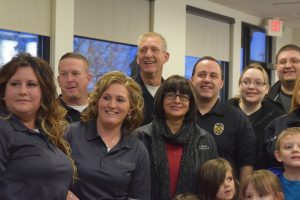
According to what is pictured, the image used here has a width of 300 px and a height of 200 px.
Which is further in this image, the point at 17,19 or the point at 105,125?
the point at 17,19

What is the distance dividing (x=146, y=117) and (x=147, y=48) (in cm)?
52

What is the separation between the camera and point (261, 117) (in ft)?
9.94

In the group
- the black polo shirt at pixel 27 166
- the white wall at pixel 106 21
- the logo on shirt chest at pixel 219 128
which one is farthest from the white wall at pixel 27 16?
the black polo shirt at pixel 27 166

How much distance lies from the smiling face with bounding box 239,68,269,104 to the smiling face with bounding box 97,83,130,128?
1.08 metres

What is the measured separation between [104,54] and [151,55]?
2.67 m

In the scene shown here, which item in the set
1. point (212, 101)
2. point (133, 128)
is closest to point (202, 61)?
point (212, 101)

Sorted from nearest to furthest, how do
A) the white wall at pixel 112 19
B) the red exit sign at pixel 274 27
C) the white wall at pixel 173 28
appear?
1. the white wall at pixel 112 19
2. the white wall at pixel 173 28
3. the red exit sign at pixel 274 27

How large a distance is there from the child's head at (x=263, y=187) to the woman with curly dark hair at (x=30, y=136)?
102 centimetres

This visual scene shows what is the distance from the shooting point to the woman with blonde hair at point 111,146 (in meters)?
2.11

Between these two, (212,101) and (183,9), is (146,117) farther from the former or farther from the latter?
(183,9)

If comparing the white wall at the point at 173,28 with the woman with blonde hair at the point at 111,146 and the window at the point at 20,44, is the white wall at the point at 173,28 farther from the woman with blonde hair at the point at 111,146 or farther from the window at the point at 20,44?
the woman with blonde hair at the point at 111,146

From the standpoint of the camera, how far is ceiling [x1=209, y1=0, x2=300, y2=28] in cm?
736

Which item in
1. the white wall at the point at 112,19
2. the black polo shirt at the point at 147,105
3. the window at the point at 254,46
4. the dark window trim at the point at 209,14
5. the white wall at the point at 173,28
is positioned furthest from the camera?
the window at the point at 254,46

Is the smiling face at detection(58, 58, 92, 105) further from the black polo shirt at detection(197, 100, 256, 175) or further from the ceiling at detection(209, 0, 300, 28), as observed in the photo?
the ceiling at detection(209, 0, 300, 28)
